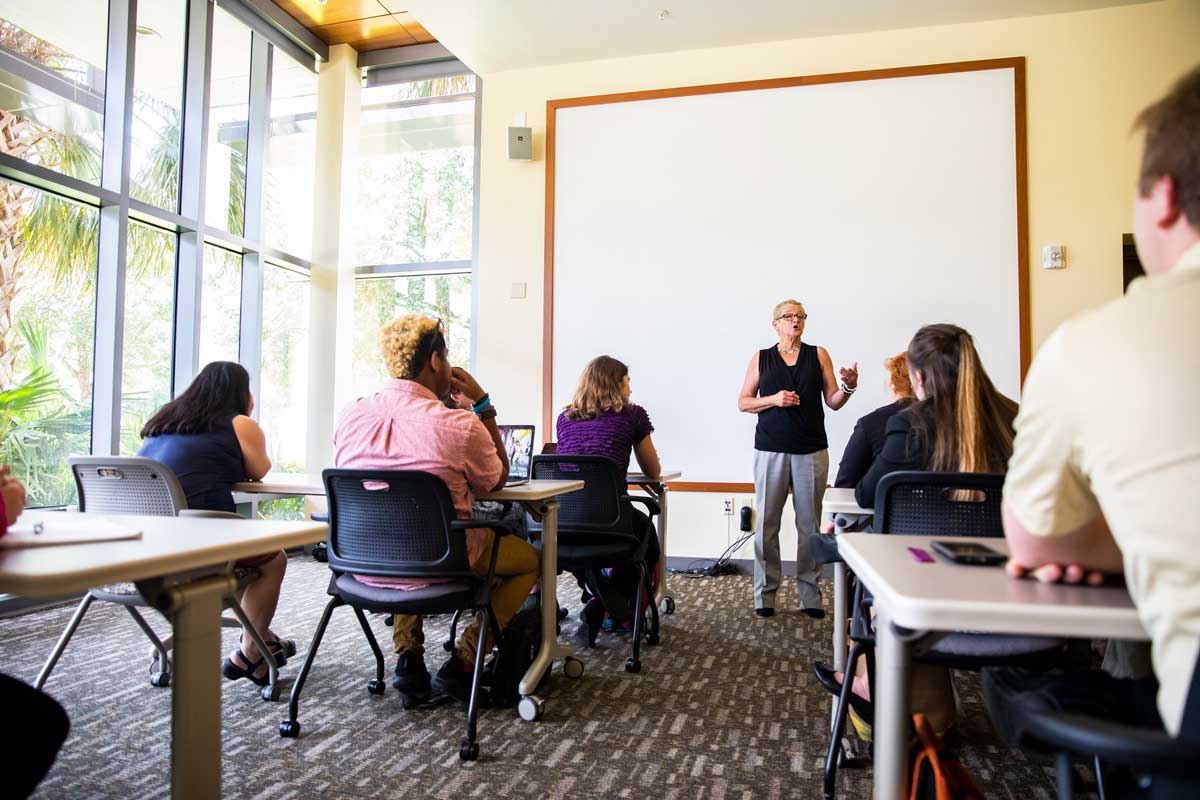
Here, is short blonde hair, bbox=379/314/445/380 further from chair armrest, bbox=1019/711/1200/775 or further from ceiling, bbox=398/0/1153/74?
ceiling, bbox=398/0/1153/74

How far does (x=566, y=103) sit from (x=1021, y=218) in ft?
10.4

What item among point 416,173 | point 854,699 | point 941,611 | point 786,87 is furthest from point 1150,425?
point 416,173

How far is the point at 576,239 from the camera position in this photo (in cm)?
562

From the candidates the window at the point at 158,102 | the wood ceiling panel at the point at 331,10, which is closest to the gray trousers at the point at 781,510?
the window at the point at 158,102

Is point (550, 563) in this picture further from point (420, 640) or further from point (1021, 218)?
point (1021, 218)

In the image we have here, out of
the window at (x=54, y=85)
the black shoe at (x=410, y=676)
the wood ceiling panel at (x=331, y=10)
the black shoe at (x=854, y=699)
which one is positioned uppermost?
the wood ceiling panel at (x=331, y=10)

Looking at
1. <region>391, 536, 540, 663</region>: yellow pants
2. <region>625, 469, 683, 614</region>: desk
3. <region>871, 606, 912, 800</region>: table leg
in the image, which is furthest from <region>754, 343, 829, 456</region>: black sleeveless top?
<region>871, 606, 912, 800</region>: table leg

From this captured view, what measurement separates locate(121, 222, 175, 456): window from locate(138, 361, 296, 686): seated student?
2047 mm

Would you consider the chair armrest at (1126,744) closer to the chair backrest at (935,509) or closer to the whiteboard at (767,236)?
the chair backrest at (935,509)

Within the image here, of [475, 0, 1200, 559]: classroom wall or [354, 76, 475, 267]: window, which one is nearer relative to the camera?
[475, 0, 1200, 559]: classroom wall

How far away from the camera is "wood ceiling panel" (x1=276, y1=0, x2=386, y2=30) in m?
5.68

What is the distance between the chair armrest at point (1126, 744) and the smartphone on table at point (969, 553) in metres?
0.38

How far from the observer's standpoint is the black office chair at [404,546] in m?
2.13

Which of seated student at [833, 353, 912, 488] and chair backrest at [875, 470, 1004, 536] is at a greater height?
seated student at [833, 353, 912, 488]
